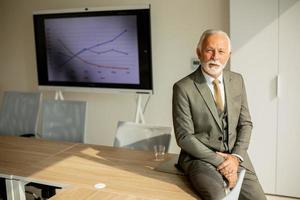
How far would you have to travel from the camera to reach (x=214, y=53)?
89.2 inches

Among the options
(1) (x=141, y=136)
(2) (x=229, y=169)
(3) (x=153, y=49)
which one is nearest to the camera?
(2) (x=229, y=169)

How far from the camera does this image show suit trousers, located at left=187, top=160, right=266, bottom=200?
194 cm

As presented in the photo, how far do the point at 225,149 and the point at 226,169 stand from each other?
0.72ft

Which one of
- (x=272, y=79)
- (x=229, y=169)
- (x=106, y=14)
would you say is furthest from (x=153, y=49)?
(x=229, y=169)

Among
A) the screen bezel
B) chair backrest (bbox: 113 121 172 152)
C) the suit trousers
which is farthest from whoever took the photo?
the screen bezel

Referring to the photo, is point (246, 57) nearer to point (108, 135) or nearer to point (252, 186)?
point (252, 186)

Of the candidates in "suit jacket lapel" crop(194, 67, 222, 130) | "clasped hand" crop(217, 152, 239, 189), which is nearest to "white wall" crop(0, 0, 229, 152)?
"suit jacket lapel" crop(194, 67, 222, 130)

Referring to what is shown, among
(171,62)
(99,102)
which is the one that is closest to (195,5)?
(171,62)

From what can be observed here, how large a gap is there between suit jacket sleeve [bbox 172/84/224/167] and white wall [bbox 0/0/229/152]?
1.79 metres

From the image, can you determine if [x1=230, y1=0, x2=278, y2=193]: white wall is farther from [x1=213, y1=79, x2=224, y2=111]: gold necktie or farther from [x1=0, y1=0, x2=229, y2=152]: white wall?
[x1=213, y1=79, x2=224, y2=111]: gold necktie

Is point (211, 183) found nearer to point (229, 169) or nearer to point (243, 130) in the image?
point (229, 169)

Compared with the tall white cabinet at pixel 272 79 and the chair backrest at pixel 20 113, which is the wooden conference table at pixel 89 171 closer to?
the chair backrest at pixel 20 113

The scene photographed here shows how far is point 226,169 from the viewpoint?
2.14 metres

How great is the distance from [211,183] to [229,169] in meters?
0.20
